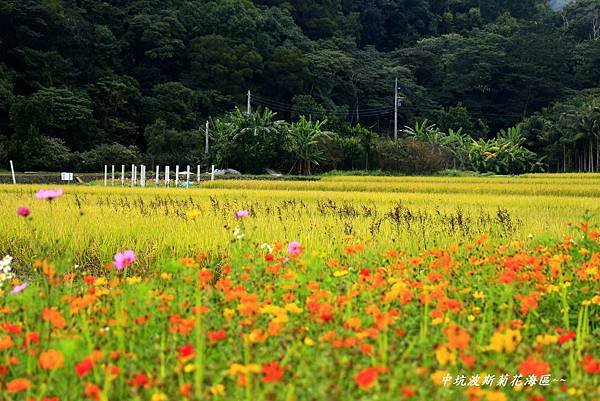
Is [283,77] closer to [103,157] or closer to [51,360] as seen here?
[103,157]

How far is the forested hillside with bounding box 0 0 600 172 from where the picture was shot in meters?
33.5

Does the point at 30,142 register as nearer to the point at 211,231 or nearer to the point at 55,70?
the point at 55,70

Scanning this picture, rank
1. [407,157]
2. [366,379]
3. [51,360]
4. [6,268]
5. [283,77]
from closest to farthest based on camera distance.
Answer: [366,379]
[51,360]
[6,268]
[407,157]
[283,77]

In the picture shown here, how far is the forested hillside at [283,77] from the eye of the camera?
3347cm

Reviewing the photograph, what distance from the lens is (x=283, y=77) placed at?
155 ft

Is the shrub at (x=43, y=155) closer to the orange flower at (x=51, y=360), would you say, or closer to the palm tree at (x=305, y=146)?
the palm tree at (x=305, y=146)

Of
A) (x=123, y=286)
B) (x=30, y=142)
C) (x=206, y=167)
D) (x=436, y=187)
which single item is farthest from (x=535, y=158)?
(x=123, y=286)

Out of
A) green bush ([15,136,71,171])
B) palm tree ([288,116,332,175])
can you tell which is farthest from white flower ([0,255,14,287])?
palm tree ([288,116,332,175])

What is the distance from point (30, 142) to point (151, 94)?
1348 cm

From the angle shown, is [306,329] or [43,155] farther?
[43,155]

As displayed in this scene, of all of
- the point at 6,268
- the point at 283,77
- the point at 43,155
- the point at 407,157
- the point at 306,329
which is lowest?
the point at 306,329

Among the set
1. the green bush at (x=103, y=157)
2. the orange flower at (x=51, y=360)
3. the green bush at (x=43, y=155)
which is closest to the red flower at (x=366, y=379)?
the orange flower at (x=51, y=360)

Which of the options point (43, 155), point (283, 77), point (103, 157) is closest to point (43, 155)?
point (43, 155)

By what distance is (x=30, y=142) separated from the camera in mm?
29422
